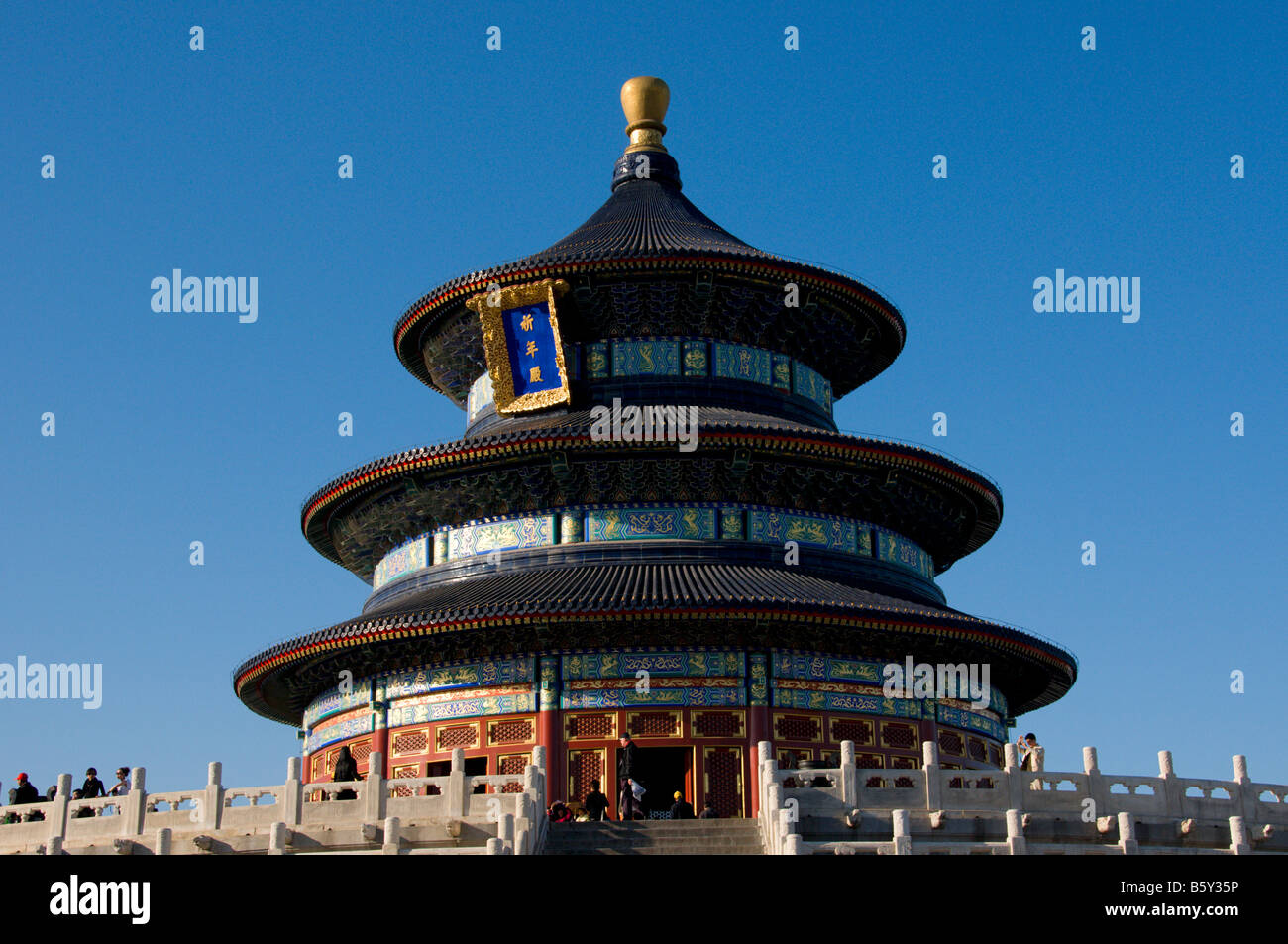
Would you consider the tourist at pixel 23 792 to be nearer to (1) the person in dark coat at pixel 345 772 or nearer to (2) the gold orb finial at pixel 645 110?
(1) the person in dark coat at pixel 345 772

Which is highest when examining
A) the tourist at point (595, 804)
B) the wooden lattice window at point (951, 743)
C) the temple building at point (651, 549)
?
the temple building at point (651, 549)

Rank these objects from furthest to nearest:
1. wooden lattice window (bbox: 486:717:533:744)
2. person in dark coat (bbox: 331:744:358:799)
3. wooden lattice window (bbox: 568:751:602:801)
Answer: wooden lattice window (bbox: 486:717:533:744) < wooden lattice window (bbox: 568:751:602:801) < person in dark coat (bbox: 331:744:358:799)

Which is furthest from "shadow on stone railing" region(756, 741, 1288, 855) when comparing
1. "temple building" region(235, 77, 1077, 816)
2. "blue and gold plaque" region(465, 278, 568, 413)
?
"blue and gold plaque" region(465, 278, 568, 413)

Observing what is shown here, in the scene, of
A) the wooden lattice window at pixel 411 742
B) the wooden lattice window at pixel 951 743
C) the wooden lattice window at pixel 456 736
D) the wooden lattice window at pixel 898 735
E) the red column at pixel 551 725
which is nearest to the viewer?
the red column at pixel 551 725

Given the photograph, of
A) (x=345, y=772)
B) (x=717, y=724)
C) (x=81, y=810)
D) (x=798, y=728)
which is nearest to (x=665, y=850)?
(x=345, y=772)

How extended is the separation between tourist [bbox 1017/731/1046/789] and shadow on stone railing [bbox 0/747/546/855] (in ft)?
26.7

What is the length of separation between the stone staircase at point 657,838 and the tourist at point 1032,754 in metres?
4.72

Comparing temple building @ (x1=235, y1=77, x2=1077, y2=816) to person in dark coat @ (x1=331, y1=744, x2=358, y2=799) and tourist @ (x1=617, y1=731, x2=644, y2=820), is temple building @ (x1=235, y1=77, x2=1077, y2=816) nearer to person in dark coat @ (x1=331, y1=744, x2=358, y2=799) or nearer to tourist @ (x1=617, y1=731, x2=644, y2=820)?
tourist @ (x1=617, y1=731, x2=644, y2=820)

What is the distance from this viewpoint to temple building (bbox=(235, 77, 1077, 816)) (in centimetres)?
3188

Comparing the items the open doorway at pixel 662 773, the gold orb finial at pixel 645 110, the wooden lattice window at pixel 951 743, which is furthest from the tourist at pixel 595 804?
the gold orb finial at pixel 645 110

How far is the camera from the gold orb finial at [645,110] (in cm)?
4428
